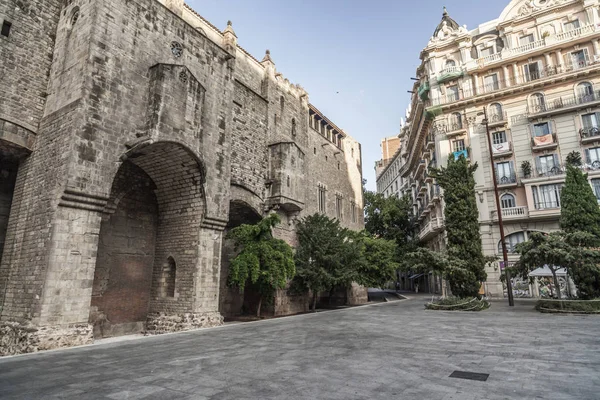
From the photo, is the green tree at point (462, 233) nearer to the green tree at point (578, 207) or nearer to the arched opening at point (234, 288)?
the green tree at point (578, 207)

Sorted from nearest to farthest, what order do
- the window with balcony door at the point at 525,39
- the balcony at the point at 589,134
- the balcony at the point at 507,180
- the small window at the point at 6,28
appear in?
the small window at the point at 6,28
the balcony at the point at 589,134
the balcony at the point at 507,180
the window with balcony door at the point at 525,39

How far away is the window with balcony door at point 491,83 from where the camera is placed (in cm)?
3098

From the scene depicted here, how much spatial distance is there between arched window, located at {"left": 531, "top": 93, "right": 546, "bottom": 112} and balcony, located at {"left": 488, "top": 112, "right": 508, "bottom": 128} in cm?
218

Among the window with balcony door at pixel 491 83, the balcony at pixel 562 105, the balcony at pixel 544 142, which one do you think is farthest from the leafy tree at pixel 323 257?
the window with balcony door at pixel 491 83

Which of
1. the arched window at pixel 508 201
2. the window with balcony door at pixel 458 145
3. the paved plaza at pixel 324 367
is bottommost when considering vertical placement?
the paved plaza at pixel 324 367

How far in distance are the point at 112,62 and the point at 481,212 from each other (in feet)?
89.5

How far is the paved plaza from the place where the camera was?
16.8 feet

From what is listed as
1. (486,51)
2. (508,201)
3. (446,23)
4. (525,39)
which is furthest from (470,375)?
(446,23)

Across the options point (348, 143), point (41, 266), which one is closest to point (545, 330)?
point (41, 266)

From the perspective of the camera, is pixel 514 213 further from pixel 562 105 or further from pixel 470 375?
pixel 470 375

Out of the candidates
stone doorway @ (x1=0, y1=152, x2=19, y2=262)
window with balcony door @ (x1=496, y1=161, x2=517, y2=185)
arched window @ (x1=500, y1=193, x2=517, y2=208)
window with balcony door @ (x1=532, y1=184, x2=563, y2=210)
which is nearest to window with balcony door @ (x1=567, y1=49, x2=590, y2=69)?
window with balcony door @ (x1=496, y1=161, x2=517, y2=185)

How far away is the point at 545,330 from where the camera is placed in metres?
10.7

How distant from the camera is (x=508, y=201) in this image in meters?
28.9

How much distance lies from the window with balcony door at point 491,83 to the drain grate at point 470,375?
3108cm
